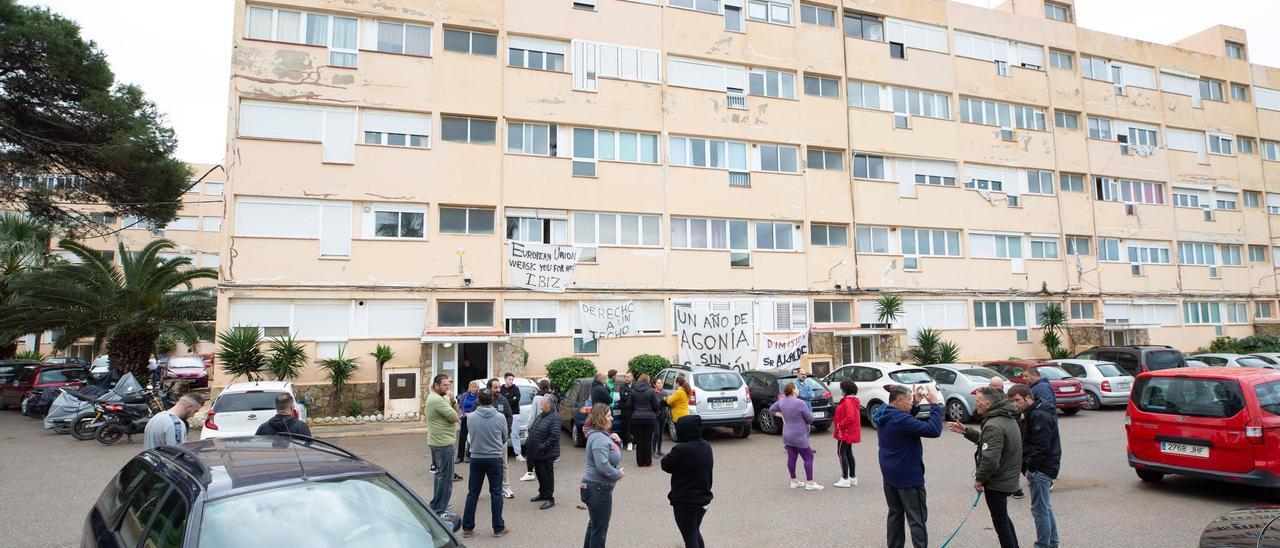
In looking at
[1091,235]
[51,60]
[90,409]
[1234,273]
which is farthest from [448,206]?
[1234,273]

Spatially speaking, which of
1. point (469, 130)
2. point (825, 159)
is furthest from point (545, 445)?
point (825, 159)

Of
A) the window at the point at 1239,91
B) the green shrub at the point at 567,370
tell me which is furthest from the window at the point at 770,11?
the window at the point at 1239,91

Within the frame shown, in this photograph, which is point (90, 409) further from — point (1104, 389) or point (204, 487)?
point (1104, 389)

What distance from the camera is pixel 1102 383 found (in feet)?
61.7

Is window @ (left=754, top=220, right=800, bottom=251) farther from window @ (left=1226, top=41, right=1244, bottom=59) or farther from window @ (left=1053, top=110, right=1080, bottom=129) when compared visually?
window @ (left=1226, top=41, right=1244, bottom=59)

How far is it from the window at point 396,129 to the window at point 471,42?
2582 mm

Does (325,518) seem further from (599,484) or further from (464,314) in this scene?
(464,314)

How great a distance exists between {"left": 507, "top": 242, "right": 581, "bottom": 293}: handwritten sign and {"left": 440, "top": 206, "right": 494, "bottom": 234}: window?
1.15 metres

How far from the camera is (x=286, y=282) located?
Result: 1888cm

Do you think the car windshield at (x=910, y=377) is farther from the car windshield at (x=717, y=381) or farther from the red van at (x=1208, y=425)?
the red van at (x=1208, y=425)

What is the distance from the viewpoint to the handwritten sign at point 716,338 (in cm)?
2025

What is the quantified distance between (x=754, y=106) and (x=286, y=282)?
16632 millimetres

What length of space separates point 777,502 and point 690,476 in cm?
365

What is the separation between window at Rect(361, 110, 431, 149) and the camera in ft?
66.2
